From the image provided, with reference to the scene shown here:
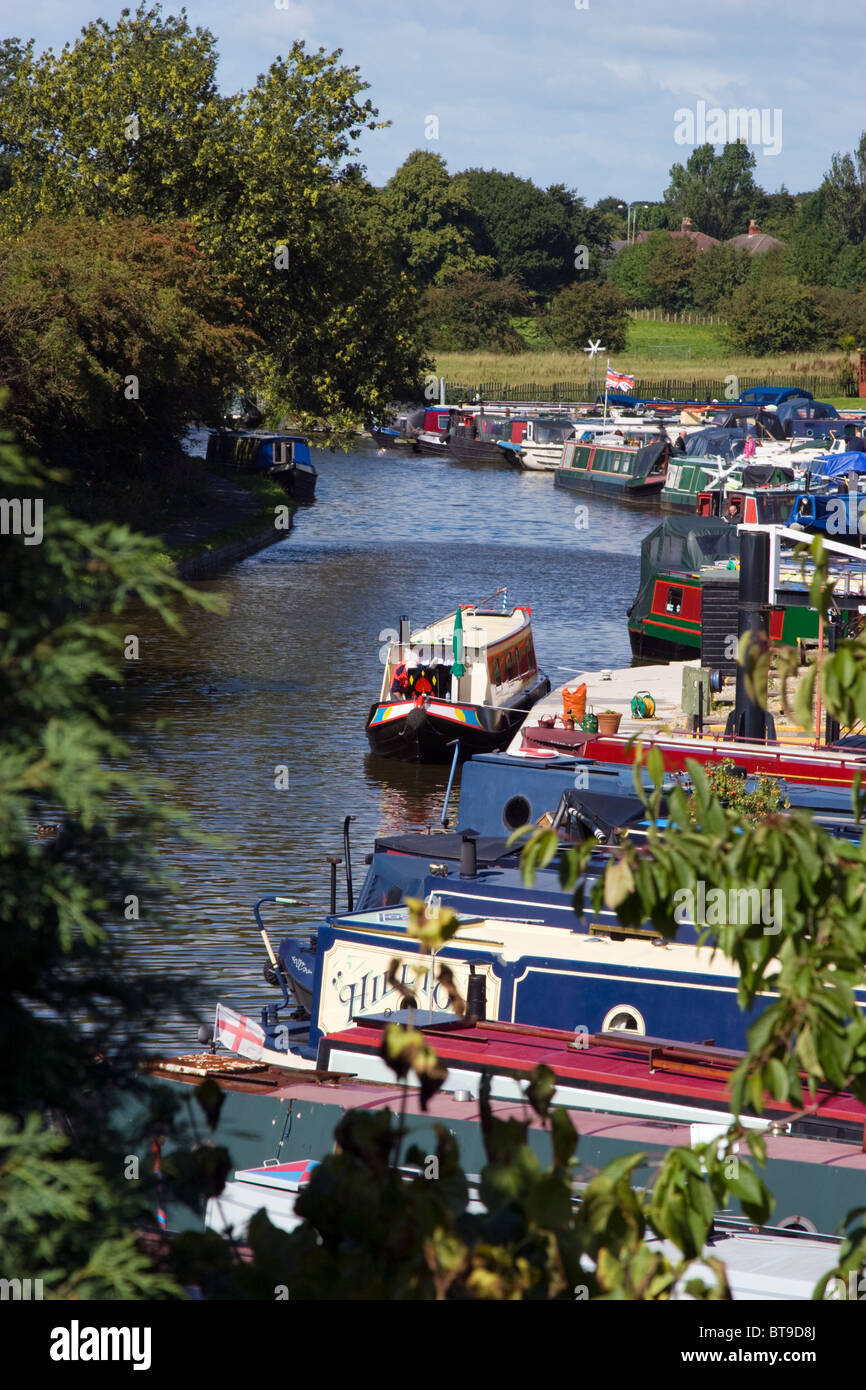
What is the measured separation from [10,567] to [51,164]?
52790mm

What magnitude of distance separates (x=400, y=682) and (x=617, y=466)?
41.0m

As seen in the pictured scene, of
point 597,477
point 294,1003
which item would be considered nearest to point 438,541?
point 597,477

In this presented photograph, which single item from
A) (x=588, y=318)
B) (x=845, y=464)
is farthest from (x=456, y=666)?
(x=588, y=318)

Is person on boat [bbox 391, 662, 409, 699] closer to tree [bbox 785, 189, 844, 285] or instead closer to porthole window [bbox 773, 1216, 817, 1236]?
porthole window [bbox 773, 1216, 817, 1236]

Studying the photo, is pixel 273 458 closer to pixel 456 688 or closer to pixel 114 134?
pixel 114 134

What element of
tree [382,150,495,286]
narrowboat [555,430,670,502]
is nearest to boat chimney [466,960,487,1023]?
narrowboat [555,430,670,502]

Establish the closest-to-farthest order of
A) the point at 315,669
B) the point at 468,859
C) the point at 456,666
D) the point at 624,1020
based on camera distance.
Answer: the point at 624,1020
the point at 468,859
the point at 456,666
the point at 315,669

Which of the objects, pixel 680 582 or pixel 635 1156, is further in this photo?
pixel 680 582

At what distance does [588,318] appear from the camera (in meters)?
108

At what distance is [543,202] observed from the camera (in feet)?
442

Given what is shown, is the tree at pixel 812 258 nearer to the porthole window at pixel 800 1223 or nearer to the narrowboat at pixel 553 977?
the narrowboat at pixel 553 977

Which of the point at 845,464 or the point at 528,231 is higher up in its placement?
the point at 528,231

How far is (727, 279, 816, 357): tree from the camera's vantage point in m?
104

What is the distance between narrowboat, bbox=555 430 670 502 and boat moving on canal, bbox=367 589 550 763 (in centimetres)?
3502
